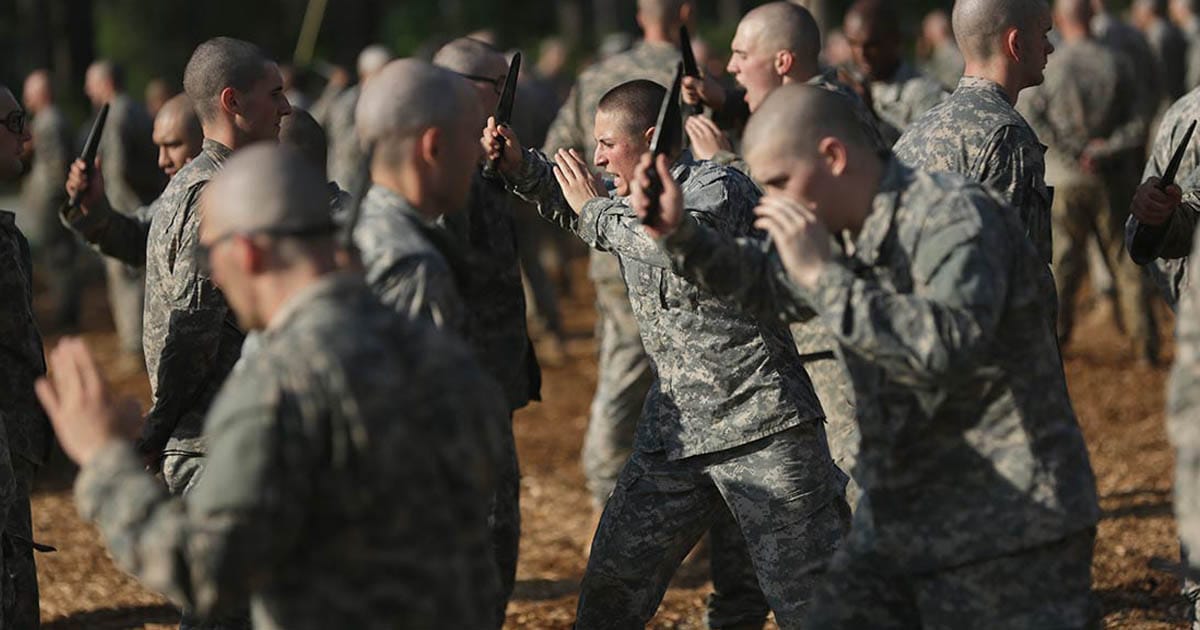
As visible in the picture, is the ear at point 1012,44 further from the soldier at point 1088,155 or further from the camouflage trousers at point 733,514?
the soldier at point 1088,155

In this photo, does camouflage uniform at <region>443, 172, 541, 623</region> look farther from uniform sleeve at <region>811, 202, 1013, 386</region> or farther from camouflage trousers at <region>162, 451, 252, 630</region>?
uniform sleeve at <region>811, 202, 1013, 386</region>

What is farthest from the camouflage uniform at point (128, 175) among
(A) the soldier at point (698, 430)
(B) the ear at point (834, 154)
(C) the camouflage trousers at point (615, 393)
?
(B) the ear at point (834, 154)

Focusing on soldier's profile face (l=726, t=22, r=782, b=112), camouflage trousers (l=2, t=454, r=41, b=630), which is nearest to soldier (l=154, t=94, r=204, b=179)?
camouflage trousers (l=2, t=454, r=41, b=630)

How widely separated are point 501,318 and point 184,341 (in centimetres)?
165

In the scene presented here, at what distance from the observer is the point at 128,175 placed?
1463 centimetres

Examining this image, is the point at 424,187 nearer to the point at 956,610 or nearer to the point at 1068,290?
the point at 956,610

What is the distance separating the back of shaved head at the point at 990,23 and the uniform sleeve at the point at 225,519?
12.1 ft

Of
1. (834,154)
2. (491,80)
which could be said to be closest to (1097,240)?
(491,80)

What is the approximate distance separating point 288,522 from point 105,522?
415 millimetres

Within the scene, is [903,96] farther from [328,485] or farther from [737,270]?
[328,485]

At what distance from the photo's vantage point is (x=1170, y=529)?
8.83 metres

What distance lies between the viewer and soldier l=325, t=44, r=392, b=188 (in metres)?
15.9

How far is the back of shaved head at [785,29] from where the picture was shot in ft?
26.2

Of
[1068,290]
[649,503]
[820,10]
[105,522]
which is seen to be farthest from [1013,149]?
[820,10]
